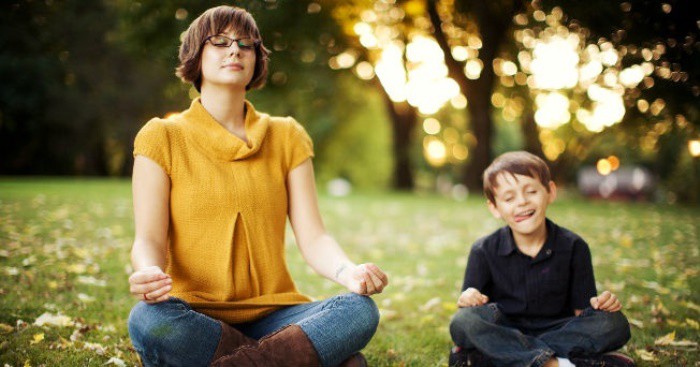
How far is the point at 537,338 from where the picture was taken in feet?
9.53

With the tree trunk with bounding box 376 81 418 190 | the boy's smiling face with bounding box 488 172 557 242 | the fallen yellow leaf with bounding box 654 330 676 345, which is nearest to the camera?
the boy's smiling face with bounding box 488 172 557 242

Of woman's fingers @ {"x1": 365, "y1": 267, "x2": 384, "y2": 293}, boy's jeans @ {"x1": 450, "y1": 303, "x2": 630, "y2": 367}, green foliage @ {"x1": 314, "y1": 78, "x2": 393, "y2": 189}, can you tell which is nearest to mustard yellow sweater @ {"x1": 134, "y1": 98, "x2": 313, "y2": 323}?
woman's fingers @ {"x1": 365, "y1": 267, "x2": 384, "y2": 293}

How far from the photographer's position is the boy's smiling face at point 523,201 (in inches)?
115

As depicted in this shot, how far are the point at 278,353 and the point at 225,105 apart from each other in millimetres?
1238

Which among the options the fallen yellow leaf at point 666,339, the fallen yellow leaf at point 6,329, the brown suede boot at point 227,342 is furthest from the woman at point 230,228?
the fallen yellow leaf at point 666,339

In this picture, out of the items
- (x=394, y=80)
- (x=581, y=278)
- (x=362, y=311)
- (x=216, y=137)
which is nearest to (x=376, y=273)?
(x=362, y=311)

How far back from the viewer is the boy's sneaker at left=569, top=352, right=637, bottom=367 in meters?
2.74

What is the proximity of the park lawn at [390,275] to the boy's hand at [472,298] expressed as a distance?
1.68 ft

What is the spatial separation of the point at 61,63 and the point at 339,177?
17161 mm

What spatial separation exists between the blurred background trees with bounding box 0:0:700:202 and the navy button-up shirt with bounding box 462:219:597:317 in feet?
6.47

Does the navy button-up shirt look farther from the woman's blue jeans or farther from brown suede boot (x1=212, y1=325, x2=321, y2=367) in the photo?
brown suede boot (x1=212, y1=325, x2=321, y2=367)

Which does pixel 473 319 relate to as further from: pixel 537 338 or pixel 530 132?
pixel 530 132

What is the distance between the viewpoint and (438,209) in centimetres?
1377

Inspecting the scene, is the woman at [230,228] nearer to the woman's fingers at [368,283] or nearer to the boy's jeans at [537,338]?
the woman's fingers at [368,283]
